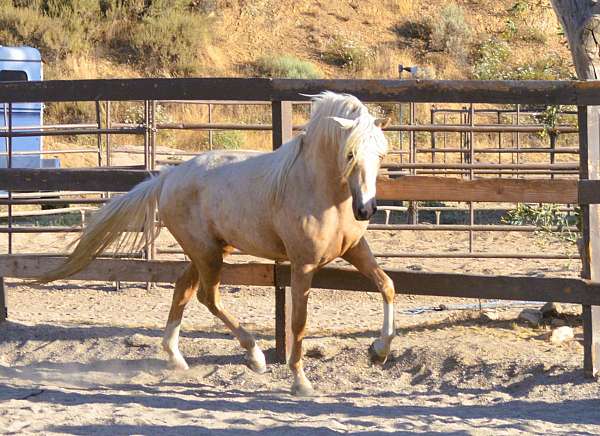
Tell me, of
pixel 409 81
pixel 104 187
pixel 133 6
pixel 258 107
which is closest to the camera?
pixel 409 81

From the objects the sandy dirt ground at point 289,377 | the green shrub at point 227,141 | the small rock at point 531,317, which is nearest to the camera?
the sandy dirt ground at point 289,377

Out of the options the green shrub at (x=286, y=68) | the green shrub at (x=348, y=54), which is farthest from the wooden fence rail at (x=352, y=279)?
the green shrub at (x=348, y=54)

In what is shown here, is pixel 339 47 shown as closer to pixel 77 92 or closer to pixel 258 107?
pixel 258 107

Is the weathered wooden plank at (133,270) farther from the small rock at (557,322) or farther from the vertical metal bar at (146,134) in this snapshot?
the vertical metal bar at (146,134)

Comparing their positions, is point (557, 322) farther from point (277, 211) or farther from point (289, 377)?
point (277, 211)

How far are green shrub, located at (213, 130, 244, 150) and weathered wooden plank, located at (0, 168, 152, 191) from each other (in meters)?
13.9

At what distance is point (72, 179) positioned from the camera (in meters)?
6.59

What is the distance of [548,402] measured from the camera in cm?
521

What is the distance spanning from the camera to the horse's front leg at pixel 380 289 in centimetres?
540

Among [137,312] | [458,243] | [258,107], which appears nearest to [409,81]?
[137,312]

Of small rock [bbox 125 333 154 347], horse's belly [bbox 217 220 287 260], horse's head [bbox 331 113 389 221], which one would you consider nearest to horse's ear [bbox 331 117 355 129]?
horse's head [bbox 331 113 389 221]

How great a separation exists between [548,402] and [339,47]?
2469cm

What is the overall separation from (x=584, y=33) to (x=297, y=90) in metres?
1.90

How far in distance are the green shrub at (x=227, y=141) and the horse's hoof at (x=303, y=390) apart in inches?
603
